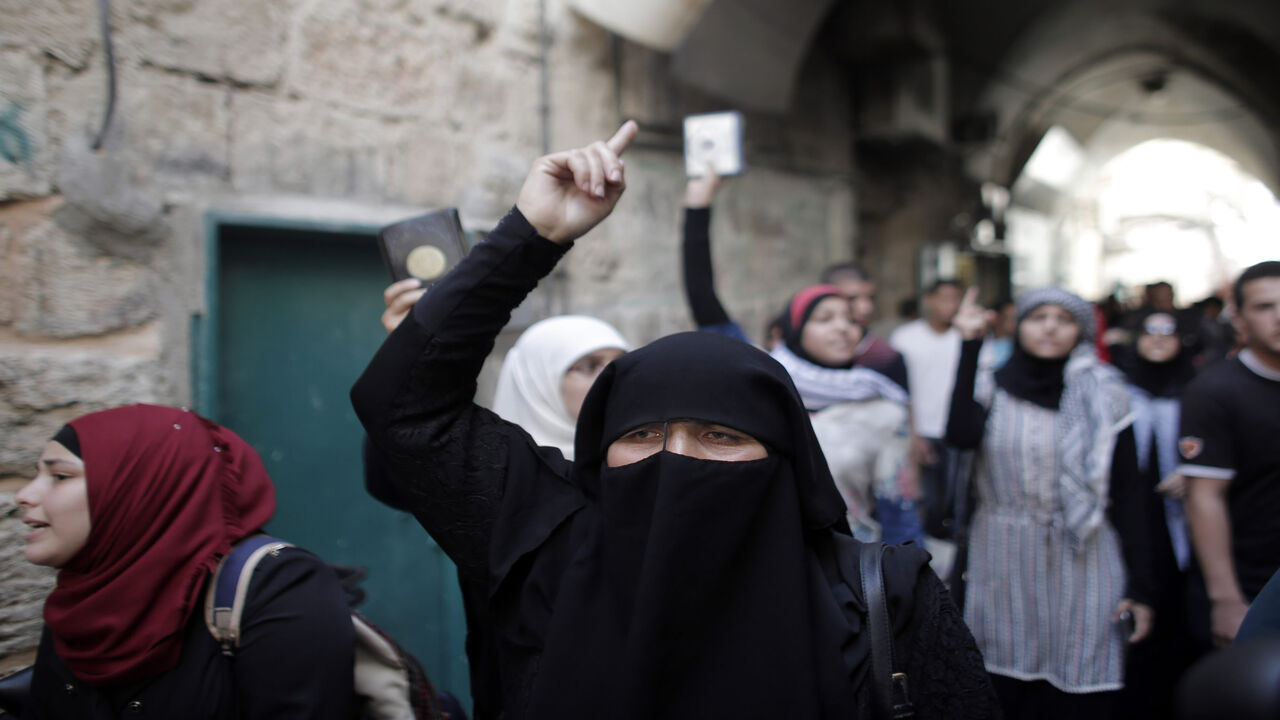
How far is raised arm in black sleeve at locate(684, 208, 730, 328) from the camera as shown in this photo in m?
2.85

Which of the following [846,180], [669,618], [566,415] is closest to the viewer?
[669,618]

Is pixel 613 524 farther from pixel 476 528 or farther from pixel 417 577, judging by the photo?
pixel 417 577

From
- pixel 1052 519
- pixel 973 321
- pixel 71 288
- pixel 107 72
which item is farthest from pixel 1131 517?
pixel 107 72

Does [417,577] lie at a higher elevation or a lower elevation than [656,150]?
lower

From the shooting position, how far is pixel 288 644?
157 centimetres

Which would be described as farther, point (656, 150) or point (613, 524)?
point (656, 150)

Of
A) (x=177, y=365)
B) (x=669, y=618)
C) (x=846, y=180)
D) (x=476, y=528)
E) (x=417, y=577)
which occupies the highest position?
(x=846, y=180)

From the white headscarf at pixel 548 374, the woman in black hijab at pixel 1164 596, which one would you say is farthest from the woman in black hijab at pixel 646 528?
the woman in black hijab at pixel 1164 596

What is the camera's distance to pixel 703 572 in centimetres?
129

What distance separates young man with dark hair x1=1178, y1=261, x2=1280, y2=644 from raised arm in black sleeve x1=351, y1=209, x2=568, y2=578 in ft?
7.07

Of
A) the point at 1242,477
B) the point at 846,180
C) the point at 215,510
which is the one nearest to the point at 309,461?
the point at 215,510

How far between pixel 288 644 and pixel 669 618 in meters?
0.79

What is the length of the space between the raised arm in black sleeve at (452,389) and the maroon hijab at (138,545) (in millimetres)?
528

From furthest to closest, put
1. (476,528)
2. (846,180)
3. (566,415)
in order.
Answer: (846,180), (566,415), (476,528)
